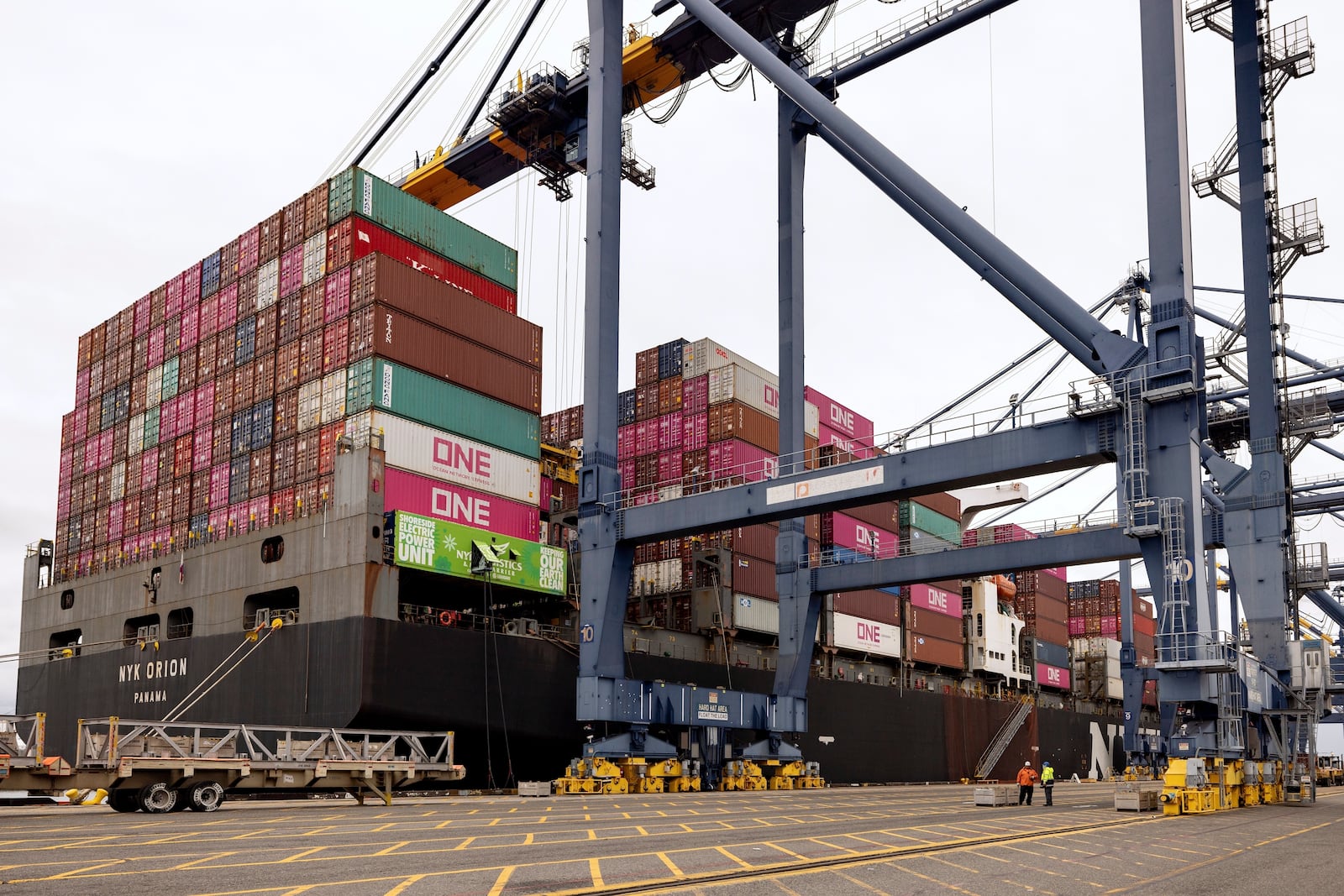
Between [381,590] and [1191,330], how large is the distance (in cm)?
2179

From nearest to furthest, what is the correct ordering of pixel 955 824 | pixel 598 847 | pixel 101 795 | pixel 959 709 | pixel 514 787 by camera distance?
pixel 598 847
pixel 955 824
pixel 101 795
pixel 514 787
pixel 959 709

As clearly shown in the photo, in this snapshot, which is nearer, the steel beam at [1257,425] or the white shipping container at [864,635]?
the steel beam at [1257,425]

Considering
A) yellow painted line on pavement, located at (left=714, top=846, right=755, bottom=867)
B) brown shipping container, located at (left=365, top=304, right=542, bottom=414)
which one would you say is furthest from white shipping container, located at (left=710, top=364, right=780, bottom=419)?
yellow painted line on pavement, located at (left=714, top=846, right=755, bottom=867)

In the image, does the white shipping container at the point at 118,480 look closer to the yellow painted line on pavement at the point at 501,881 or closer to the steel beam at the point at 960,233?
the steel beam at the point at 960,233

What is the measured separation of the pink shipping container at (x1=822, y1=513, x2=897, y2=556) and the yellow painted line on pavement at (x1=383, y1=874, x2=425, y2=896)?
1413 inches

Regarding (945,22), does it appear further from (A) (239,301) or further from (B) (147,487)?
(B) (147,487)

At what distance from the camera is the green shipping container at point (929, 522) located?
182 ft

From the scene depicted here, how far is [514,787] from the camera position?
113 ft

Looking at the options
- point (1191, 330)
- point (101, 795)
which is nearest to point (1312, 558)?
point (1191, 330)

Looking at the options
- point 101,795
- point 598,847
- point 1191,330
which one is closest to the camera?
point 598,847

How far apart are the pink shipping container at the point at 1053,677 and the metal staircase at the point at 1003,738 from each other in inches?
137

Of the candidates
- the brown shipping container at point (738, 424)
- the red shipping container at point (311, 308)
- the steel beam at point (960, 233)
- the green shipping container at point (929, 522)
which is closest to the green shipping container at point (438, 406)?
the red shipping container at point (311, 308)

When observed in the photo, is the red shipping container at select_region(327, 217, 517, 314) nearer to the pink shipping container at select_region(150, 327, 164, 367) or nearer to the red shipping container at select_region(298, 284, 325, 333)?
the red shipping container at select_region(298, 284, 325, 333)

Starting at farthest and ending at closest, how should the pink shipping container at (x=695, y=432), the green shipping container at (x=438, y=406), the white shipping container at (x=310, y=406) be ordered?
the pink shipping container at (x=695, y=432) → the white shipping container at (x=310, y=406) → the green shipping container at (x=438, y=406)
